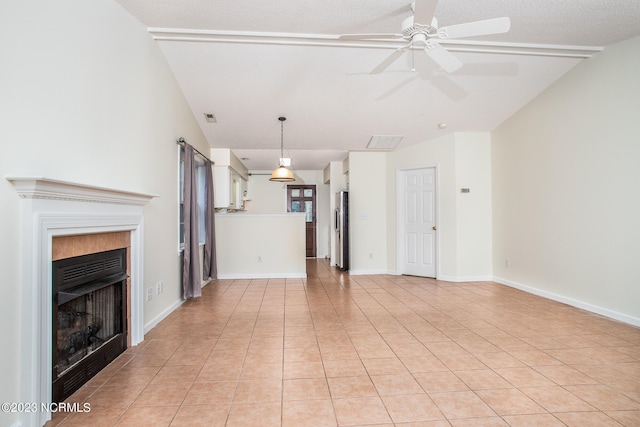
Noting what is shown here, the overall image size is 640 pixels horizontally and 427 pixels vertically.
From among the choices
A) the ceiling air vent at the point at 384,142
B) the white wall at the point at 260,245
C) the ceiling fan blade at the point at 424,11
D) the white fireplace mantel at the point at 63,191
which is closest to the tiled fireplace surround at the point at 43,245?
the white fireplace mantel at the point at 63,191

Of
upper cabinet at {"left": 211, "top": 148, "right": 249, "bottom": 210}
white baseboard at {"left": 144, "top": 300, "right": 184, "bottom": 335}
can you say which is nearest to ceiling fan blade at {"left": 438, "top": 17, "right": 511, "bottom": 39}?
white baseboard at {"left": 144, "top": 300, "right": 184, "bottom": 335}

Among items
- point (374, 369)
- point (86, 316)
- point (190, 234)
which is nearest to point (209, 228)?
point (190, 234)

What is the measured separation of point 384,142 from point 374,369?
4499 mm

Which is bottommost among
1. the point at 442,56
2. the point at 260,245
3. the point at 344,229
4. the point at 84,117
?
the point at 260,245

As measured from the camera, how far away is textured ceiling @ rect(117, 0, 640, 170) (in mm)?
3053

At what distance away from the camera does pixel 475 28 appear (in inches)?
97.6

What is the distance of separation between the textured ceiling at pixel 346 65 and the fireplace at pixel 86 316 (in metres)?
2.29

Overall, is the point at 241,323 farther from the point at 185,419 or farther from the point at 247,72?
the point at 247,72

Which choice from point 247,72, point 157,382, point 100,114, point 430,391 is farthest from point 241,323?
point 247,72

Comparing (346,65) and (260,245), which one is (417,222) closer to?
(260,245)

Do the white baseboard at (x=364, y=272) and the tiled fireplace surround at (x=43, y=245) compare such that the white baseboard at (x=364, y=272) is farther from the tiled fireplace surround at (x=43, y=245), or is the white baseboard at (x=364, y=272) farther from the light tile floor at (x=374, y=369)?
the tiled fireplace surround at (x=43, y=245)

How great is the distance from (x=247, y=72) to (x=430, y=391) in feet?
12.5

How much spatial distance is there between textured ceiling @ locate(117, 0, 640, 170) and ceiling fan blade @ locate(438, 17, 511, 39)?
0.60 meters

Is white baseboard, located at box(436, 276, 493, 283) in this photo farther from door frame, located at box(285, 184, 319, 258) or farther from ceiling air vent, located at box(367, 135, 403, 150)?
door frame, located at box(285, 184, 319, 258)
